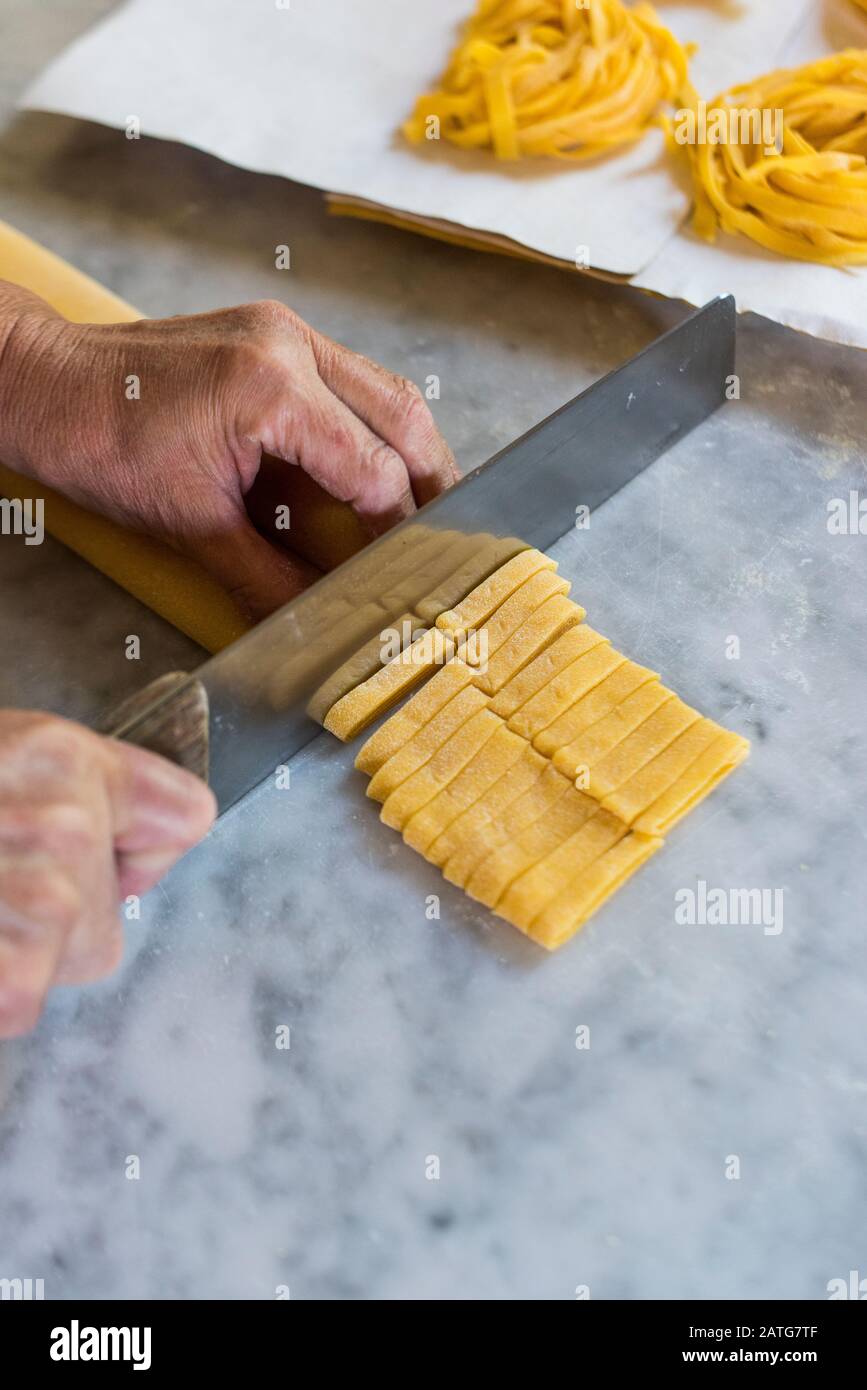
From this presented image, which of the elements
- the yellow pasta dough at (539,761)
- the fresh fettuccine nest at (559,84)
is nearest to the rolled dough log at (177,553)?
the yellow pasta dough at (539,761)

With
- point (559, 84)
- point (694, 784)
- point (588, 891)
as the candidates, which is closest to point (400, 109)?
point (559, 84)

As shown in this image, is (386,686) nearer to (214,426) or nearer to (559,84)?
(214,426)

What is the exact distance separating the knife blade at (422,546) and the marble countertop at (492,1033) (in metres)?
0.09

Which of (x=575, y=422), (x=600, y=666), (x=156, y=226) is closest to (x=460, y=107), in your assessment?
(x=156, y=226)

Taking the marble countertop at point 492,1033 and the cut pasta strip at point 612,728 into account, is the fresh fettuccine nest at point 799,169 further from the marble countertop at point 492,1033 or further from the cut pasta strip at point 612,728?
the cut pasta strip at point 612,728

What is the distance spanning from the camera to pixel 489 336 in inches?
118

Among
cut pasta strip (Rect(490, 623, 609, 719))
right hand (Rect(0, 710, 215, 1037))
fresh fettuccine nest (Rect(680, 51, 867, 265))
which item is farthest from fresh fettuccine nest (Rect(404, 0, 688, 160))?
right hand (Rect(0, 710, 215, 1037))

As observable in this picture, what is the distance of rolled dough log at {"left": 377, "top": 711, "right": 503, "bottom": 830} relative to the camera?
6.98 ft

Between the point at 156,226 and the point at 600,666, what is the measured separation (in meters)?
1.80

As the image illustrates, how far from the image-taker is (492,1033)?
1954 mm

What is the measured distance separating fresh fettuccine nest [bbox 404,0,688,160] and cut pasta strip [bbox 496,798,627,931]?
1.77 meters

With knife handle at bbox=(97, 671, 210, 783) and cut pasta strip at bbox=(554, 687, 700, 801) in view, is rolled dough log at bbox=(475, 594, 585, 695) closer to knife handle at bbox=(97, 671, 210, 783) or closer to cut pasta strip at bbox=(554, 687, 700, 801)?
cut pasta strip at bbox=(554, 687, 700, 801)

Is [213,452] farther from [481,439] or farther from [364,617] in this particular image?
[481,439]

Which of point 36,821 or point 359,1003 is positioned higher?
point 36,821
